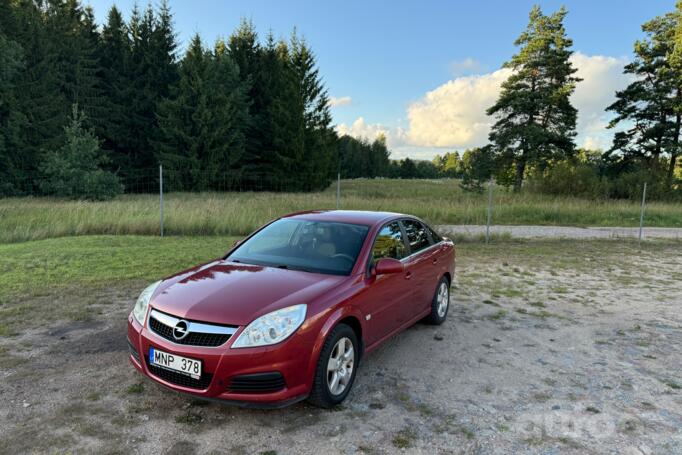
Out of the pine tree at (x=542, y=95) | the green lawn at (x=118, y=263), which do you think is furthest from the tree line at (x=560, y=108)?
the green lawn at (x=118, y=263)

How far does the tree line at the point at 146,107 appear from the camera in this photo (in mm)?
28281

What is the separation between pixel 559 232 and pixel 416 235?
14.2 meters

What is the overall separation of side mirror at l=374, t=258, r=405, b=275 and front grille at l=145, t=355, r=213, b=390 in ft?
5.57

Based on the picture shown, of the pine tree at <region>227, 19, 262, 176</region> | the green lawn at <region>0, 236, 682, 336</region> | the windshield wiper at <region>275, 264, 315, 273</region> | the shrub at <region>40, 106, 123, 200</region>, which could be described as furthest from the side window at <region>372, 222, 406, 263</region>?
the pine tree at <region>227, 19, 262, 176</region>

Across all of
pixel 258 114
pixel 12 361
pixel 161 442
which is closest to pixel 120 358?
pixel 12 361

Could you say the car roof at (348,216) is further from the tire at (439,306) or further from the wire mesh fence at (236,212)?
the wire mesh fence at (236,212)

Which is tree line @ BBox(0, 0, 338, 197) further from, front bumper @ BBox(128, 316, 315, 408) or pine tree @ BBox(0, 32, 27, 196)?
front bumper @ BBox(128, 316, 315, 408)

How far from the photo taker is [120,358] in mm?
4301

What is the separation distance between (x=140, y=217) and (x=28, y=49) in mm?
24772

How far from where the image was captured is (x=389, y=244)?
4.62 metres

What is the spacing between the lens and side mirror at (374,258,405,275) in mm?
4020

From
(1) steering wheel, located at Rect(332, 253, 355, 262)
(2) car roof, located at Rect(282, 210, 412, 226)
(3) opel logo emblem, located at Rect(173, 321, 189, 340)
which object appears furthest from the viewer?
(2) car roof, located at Rect(282, 210, 412, 226)

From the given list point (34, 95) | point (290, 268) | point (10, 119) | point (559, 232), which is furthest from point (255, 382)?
point (34, 95)

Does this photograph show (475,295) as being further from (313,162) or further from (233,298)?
(313,162)
